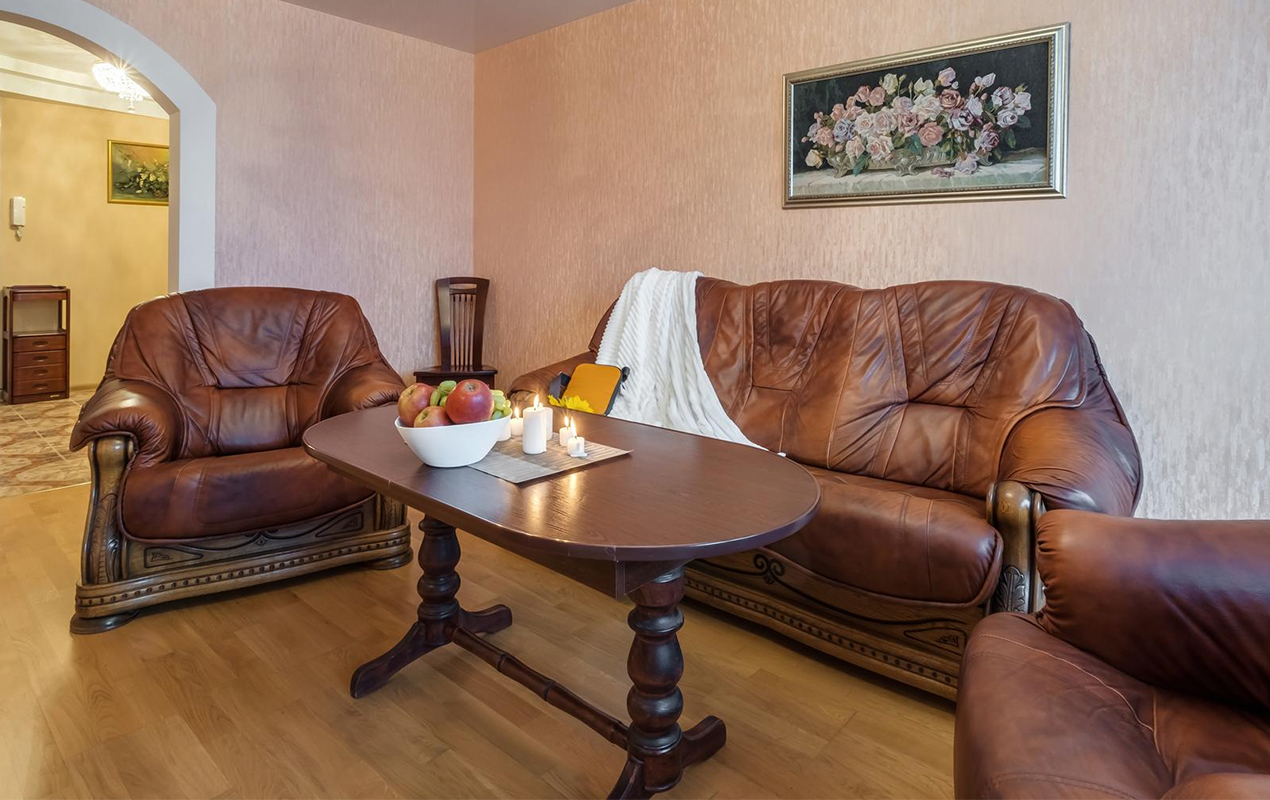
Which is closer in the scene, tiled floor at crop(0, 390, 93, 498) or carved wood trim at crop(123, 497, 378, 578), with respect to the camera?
carved wood trim at crop(123, 497, 378, 578)

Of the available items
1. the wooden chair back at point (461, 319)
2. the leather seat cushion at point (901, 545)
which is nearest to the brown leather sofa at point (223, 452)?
the wooden chair back at point (461, 319)

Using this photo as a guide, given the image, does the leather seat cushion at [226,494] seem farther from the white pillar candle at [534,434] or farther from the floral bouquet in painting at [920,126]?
the floral bouquet in painting at [920,126]

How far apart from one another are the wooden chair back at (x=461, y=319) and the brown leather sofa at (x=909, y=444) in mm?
1593

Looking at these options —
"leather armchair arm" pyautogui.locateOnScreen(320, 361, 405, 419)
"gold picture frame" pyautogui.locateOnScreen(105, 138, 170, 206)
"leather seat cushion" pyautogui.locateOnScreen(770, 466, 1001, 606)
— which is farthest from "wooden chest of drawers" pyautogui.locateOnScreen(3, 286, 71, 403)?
"leather seat cushion" pyautogui.locateOnScreen(770, 466, 1001, 606)

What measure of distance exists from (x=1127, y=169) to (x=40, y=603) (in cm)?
389

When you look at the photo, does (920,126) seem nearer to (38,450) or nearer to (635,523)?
(635,523)

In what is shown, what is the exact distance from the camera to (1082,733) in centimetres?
96

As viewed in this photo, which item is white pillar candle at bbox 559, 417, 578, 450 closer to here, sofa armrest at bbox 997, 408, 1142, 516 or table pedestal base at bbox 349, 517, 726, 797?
table pedestal base at bbox 349, 517, 726, 797

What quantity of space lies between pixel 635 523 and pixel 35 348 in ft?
22.3

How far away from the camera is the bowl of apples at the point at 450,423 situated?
5.24 feet

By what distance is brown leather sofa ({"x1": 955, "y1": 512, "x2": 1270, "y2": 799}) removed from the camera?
0.93 metres

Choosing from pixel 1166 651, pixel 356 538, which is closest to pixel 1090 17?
pixel 1166 651

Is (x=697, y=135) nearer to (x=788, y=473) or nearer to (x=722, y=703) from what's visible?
(x=788, y=473)

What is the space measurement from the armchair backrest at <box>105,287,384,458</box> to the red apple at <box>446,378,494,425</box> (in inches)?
61.9
